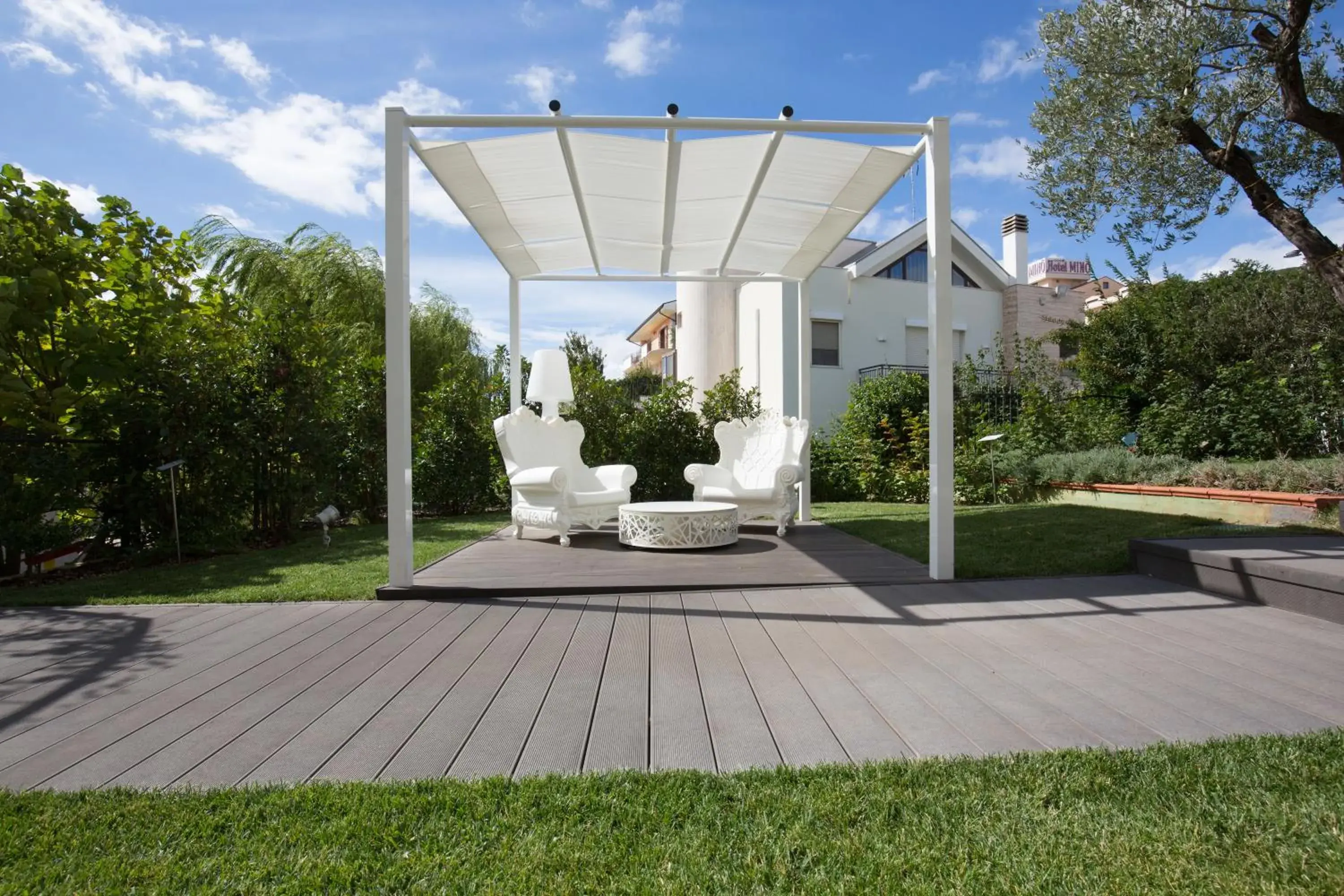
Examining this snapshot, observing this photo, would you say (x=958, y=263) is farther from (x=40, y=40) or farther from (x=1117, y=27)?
(x=40, y=40)

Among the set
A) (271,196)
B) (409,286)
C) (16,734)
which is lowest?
(16,734)

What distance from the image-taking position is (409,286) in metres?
4.32

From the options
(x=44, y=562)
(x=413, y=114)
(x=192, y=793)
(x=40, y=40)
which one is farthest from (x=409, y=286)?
(x=40, y=40)

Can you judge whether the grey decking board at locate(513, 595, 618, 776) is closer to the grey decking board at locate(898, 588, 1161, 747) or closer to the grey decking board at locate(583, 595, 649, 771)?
the grey decking board at locate(583, 595, 649, 771)

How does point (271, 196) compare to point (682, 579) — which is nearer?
point (682, 579)

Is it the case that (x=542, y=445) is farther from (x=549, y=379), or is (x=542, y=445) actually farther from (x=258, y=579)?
(x=258, y=579)

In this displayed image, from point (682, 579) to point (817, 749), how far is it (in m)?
2.56

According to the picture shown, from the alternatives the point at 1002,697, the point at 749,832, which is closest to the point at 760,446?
the point at 1002,697

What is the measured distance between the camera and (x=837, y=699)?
8.12 ft

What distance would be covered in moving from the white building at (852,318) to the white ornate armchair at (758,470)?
527cm

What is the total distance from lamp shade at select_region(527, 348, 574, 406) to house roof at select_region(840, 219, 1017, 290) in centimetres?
931

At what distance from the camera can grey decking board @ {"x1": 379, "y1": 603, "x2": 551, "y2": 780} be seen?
198 cm

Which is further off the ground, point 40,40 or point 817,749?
point 40,40

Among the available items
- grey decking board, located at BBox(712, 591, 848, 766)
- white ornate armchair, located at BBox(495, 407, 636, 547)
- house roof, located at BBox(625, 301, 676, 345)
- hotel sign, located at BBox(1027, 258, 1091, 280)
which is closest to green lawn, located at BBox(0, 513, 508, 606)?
white ornate armchair, located at BBox(495, 407, 636, 547)
